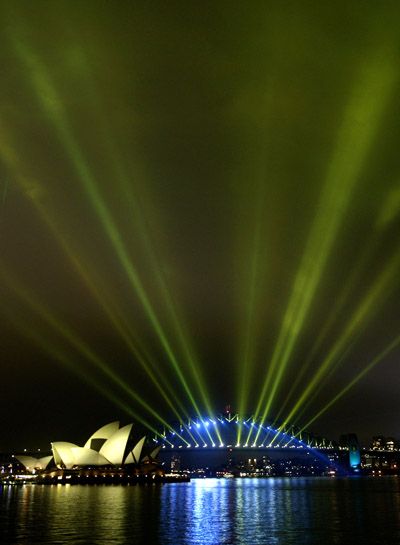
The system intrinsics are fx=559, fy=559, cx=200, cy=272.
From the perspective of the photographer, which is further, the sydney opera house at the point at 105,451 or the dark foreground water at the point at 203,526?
the sydney opera house at the point at 105,451

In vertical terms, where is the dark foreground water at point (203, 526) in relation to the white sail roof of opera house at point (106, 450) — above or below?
below

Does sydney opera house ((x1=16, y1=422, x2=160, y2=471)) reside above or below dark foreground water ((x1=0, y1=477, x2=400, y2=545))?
above

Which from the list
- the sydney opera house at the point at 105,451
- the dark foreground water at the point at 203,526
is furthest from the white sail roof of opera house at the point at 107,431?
the dark foreground water at the point at 203,526

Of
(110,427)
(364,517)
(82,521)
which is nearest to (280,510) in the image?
(364,517)

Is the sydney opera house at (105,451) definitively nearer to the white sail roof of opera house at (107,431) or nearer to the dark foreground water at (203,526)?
the white sail roof of opera house at (107,431)

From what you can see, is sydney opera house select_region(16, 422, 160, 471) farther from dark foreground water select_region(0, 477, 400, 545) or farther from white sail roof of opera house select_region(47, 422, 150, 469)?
dark foreground water select_region(0, 477, 400, 545)

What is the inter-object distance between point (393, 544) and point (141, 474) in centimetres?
13920

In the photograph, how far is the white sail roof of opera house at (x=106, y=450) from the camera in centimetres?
15062

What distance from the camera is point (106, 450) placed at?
503 ft

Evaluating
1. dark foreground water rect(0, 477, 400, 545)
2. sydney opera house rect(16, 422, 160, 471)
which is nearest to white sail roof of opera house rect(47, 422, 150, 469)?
sydney opera house rect(16, 422, 160, 471)

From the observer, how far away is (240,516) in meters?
47.6

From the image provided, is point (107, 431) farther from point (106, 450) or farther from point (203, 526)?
point (203, 526)

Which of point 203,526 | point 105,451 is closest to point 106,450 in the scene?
point 105,451

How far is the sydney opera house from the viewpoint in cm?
15100
